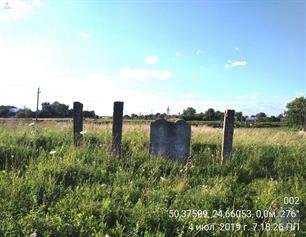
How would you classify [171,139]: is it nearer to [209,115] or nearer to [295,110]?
[209,115]

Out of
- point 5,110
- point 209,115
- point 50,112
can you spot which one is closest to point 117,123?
point 209,115

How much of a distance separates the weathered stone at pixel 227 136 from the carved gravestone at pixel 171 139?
2.78ft

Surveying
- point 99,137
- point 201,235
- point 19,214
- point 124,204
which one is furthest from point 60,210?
point 99,137

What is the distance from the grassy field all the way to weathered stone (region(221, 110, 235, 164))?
7.2 inches

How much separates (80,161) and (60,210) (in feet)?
7.25

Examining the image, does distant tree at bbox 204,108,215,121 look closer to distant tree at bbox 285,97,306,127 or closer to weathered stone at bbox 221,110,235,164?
distant tree at bbox 285,97,306,127

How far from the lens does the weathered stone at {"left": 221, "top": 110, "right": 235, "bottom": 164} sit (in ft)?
31.7

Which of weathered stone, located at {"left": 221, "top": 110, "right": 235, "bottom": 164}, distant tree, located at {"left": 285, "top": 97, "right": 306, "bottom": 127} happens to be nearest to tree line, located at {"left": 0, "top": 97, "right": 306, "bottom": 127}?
distant tree, located at {"left": 285, "top": 97, "right": 306, "bottom": 127}

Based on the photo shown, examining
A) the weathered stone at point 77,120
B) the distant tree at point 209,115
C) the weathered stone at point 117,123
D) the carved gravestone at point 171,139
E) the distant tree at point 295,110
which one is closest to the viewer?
the weathered stone at point 117,123

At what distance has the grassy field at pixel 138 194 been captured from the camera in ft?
17.3

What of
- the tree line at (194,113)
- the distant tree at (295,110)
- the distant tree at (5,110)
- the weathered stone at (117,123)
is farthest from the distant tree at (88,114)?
the distant tree at (295,110)

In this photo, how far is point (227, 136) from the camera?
32.3ft

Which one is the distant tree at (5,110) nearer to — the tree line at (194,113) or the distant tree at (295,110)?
the tree line at (194,113)

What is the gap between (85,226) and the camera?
16.8 ft
